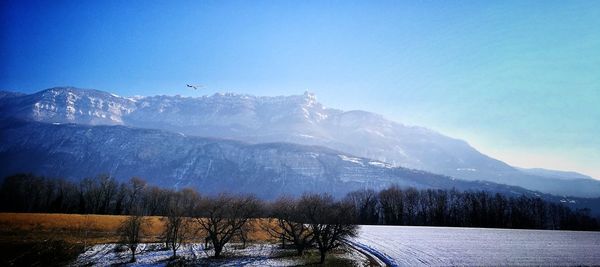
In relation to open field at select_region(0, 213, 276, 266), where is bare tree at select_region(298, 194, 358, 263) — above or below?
above

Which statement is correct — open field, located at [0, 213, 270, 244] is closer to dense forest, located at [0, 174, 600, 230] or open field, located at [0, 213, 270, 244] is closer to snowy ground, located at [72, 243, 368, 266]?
snowy ground, located at [72, 243, 368, 266]

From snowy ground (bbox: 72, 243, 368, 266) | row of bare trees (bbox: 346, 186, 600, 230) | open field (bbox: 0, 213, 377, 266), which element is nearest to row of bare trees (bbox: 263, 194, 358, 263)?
open field (bbox: 0, 213, 377, 266)

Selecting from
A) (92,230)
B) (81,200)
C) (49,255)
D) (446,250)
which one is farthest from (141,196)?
(446,250)

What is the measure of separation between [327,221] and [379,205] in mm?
118110

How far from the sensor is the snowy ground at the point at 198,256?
164 ft

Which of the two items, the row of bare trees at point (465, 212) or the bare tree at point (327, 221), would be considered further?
the row of bare trees at point (465, 212)

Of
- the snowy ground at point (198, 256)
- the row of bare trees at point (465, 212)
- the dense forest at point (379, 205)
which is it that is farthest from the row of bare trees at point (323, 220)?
the row of bare trees at point (465, 212)

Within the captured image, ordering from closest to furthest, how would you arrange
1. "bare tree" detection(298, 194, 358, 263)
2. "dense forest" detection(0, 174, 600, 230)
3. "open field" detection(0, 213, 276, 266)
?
"open field" detection(0, 213, 276, 266), "bare tree" detection(298, 194, 358, 263), "dense forest" detection(0, 174, 600, 230)

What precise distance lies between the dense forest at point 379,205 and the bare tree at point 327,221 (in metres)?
85.1

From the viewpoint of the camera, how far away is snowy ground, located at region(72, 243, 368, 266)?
164ft

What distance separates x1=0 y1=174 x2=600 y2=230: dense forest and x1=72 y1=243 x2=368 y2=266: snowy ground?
73186 millimetres

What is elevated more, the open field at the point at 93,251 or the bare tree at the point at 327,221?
the bare tree at the point at 327,221

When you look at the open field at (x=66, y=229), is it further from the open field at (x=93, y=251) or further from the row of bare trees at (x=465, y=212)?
the row of bare trees at (x=465, y=212)

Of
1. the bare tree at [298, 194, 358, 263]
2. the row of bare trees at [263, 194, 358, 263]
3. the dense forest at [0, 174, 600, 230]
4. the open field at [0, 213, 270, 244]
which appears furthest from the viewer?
the dense forest at [0, 174, 600, 230]
